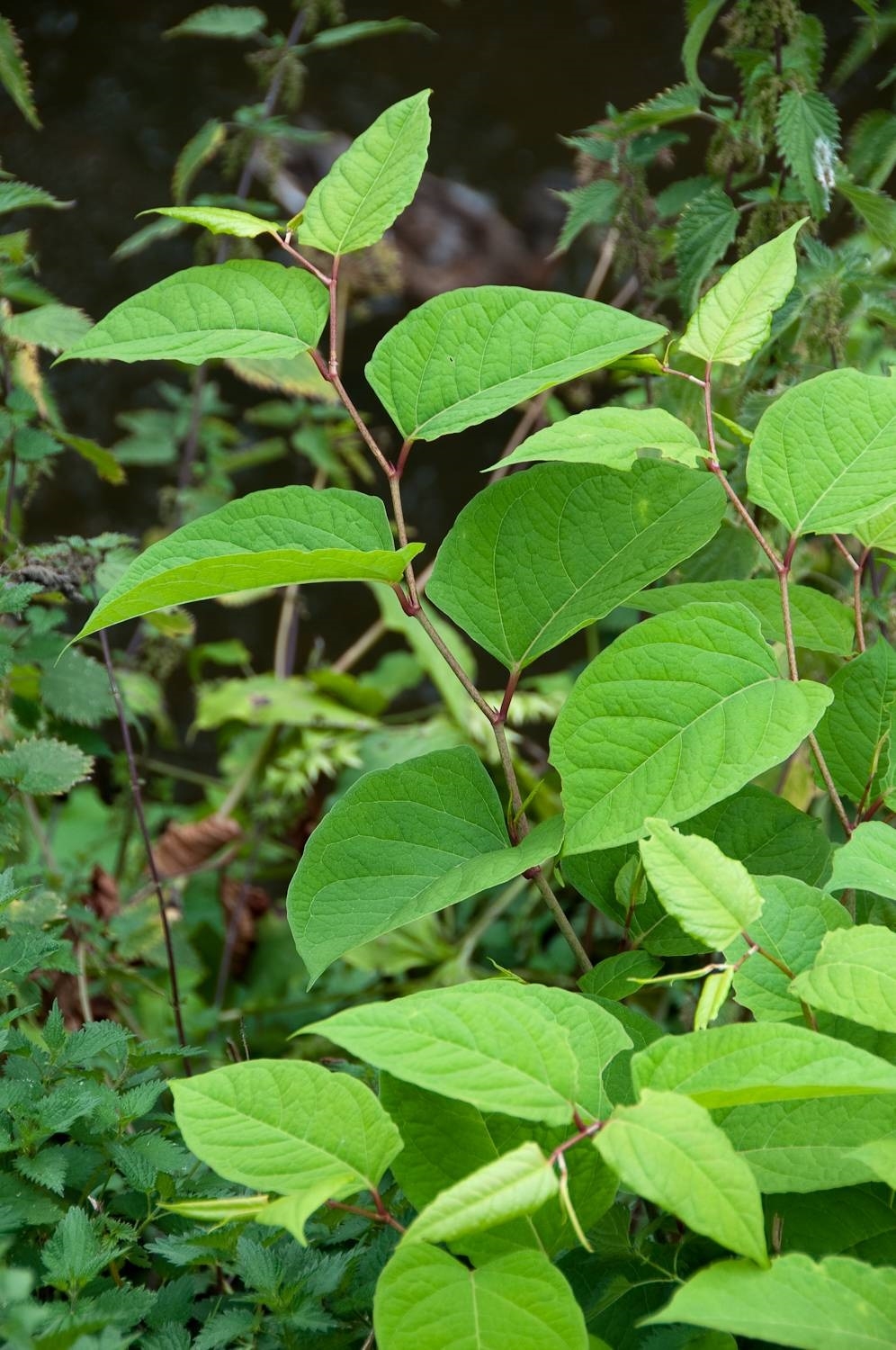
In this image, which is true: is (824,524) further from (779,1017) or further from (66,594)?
(66,594)

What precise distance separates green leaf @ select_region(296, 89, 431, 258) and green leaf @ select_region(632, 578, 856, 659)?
0.25 m

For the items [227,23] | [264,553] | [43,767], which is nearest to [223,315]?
[264,553]

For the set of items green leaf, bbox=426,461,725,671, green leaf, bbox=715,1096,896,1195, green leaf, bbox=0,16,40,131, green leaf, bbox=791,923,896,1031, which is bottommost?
green leaf, bbox=715,1096,896,1195

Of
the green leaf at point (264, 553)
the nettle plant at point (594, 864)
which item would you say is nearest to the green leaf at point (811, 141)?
the nettle plant at point (594, 864)

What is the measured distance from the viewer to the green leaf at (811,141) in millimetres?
845

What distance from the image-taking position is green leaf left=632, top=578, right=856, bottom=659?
0.66m

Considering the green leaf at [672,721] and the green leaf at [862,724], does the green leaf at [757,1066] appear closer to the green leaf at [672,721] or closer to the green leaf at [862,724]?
the green leaf at [672,721]

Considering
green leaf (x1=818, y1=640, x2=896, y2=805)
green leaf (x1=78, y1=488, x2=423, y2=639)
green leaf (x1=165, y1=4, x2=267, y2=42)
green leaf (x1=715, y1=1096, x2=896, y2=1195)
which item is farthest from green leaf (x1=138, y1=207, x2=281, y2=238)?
green leaf (x1=165, y1=4, x2=267, y2=42)

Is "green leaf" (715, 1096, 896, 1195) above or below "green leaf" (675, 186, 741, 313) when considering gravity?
below

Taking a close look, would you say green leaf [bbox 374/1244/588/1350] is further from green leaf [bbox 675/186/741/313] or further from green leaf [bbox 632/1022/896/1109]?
green leaf [bbox 675/186/741/313]

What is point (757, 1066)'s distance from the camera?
421 millimetres

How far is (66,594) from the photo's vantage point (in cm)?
99

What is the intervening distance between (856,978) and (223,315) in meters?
0.45

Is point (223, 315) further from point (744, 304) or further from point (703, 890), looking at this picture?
point (703, 890)
